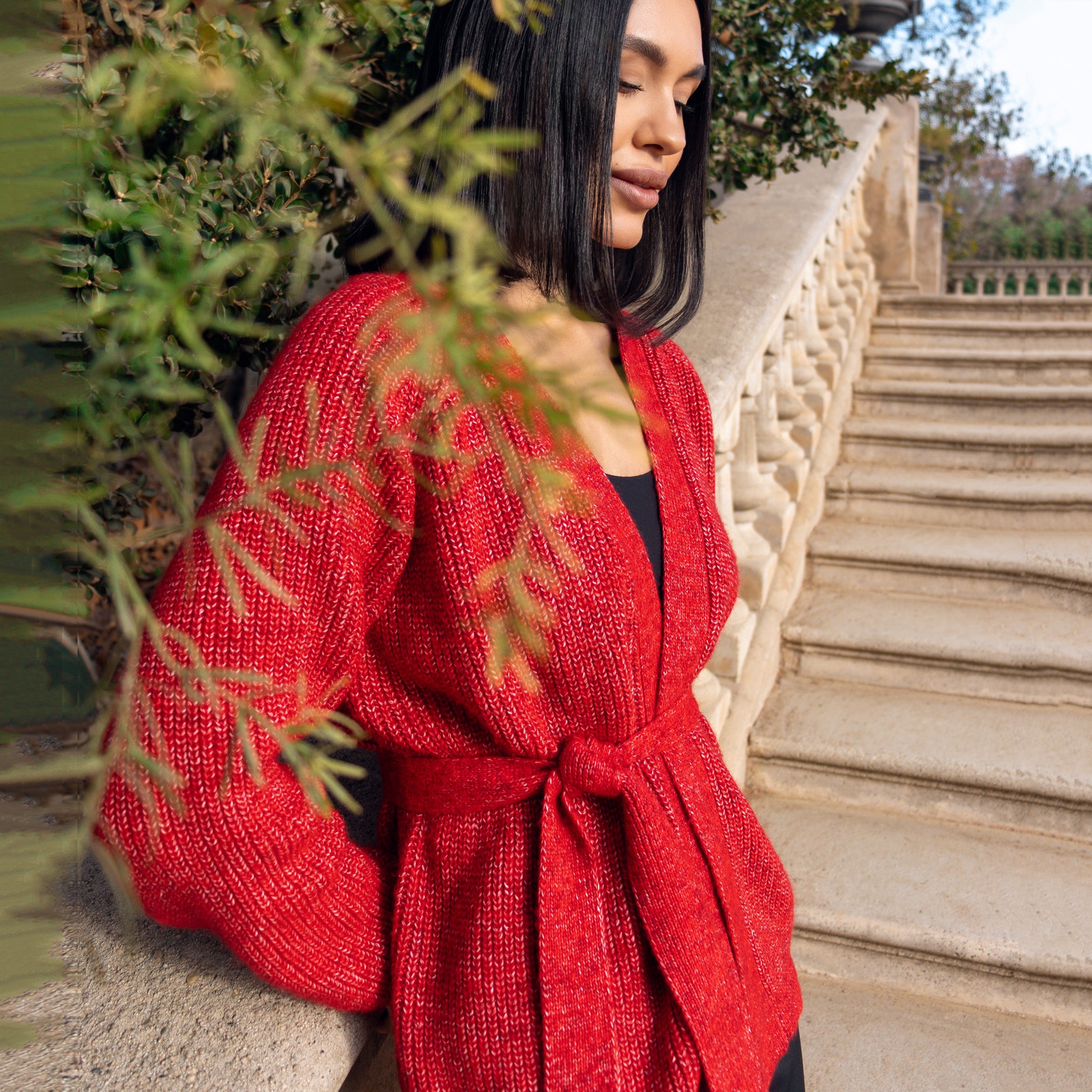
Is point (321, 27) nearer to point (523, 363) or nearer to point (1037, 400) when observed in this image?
point (523, 363)

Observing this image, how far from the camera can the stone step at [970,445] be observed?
3.68m

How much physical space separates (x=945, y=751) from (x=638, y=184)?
2.01 metres

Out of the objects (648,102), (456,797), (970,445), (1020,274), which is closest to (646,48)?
(648,102)

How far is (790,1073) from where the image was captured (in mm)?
1375

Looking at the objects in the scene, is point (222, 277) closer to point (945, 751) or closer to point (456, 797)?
point (456, 797)

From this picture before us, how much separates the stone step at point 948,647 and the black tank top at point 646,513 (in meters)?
1.89

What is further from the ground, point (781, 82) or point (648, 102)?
point (781, 82)

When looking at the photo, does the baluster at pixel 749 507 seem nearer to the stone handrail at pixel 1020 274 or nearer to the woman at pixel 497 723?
the woman at pixel 497 723

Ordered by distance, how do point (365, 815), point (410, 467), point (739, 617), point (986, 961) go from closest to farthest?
point (410, 467)
point (365, 815)
point (986, 961)
point (739, 617)

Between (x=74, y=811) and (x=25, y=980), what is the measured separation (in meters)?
0.06

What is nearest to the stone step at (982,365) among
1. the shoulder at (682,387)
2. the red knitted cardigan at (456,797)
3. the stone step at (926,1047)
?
the stone step at (926,1047)

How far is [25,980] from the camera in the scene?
1.16 feet

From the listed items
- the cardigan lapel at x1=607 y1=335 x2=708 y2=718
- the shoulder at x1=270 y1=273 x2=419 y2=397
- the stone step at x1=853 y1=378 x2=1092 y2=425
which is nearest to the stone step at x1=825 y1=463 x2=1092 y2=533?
the stone step at x1=853 y1=378 x2=1092 y2=425

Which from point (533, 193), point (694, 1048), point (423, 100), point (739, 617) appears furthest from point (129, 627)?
point (739, 617)
